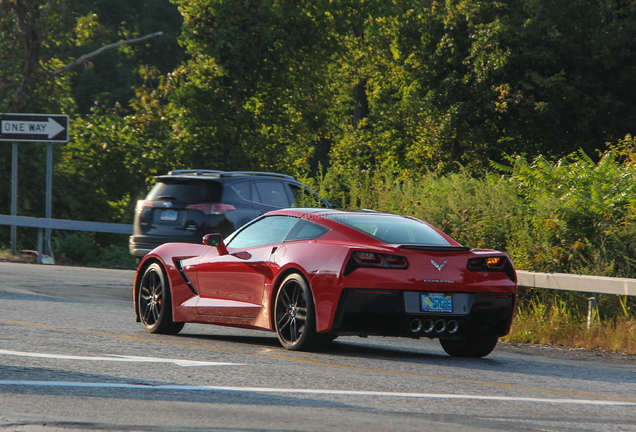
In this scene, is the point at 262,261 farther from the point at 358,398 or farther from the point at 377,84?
the point at 377,84

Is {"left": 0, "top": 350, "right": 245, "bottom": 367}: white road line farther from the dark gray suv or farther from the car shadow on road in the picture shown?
the dark gray suv

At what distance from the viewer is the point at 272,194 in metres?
15.8

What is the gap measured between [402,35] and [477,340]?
24311mm

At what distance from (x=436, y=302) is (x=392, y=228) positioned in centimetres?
93

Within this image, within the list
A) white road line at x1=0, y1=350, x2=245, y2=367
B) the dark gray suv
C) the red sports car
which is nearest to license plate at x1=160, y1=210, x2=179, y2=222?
the dark gray suv

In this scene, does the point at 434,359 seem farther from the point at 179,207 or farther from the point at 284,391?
the point at 179,207

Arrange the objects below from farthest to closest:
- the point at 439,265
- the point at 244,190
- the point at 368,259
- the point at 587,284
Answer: the point at 244,190 → the point at 587,284 → the point at 439,265 → the point at 368,259

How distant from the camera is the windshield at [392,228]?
845 centimetres

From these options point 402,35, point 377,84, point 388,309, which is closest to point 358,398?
point 388,309

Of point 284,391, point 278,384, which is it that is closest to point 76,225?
point 278,384

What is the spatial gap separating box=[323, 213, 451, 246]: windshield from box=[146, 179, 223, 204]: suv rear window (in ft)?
21.1

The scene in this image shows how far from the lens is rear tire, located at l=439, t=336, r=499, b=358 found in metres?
8.74

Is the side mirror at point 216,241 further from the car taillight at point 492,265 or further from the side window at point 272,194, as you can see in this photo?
the side window at point 272,194

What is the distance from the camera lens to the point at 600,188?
12078 millimetres
